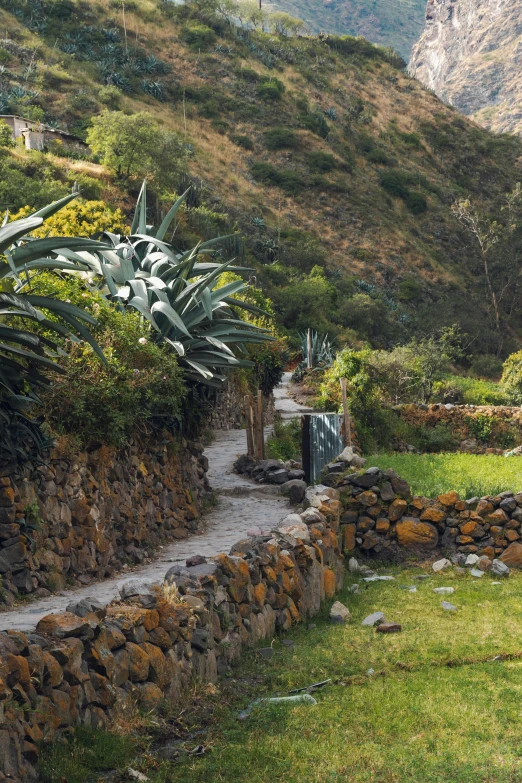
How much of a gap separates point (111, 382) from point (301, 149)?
2577 inches

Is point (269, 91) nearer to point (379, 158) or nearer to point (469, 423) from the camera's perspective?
point (379, 158)

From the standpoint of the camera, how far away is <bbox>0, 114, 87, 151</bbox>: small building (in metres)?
41.5

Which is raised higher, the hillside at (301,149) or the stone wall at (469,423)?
the hillside at (301,149)

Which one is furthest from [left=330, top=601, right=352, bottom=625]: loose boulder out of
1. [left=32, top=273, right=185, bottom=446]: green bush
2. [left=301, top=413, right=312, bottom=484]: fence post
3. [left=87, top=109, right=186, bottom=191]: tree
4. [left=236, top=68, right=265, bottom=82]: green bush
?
[left=236, top=68, right=265, bottom=82]: green bush

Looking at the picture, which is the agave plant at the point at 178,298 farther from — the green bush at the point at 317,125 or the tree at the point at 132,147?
the green bush at the point at 317,125

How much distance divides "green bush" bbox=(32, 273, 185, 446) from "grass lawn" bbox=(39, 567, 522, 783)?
129 inches

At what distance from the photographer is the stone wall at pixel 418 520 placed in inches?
520

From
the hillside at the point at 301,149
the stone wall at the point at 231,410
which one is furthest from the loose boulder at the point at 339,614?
the hillside at the point at 301,149

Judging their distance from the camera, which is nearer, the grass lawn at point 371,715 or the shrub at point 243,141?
the grass lawn at point 371,715

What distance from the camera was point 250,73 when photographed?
7962 cm

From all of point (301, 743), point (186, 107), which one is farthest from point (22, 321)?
point (186, 107)

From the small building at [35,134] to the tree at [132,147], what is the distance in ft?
6.57

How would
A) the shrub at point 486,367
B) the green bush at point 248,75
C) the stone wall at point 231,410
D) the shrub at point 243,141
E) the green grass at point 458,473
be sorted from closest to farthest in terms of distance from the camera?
the green grass at point 458,473 → the stone wall at point 231,410 → the shrub at point 486,367 → the shrub at point 243,141 → the green bush at point 248,75

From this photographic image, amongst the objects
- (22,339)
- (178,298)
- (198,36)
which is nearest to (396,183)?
(198,36)
